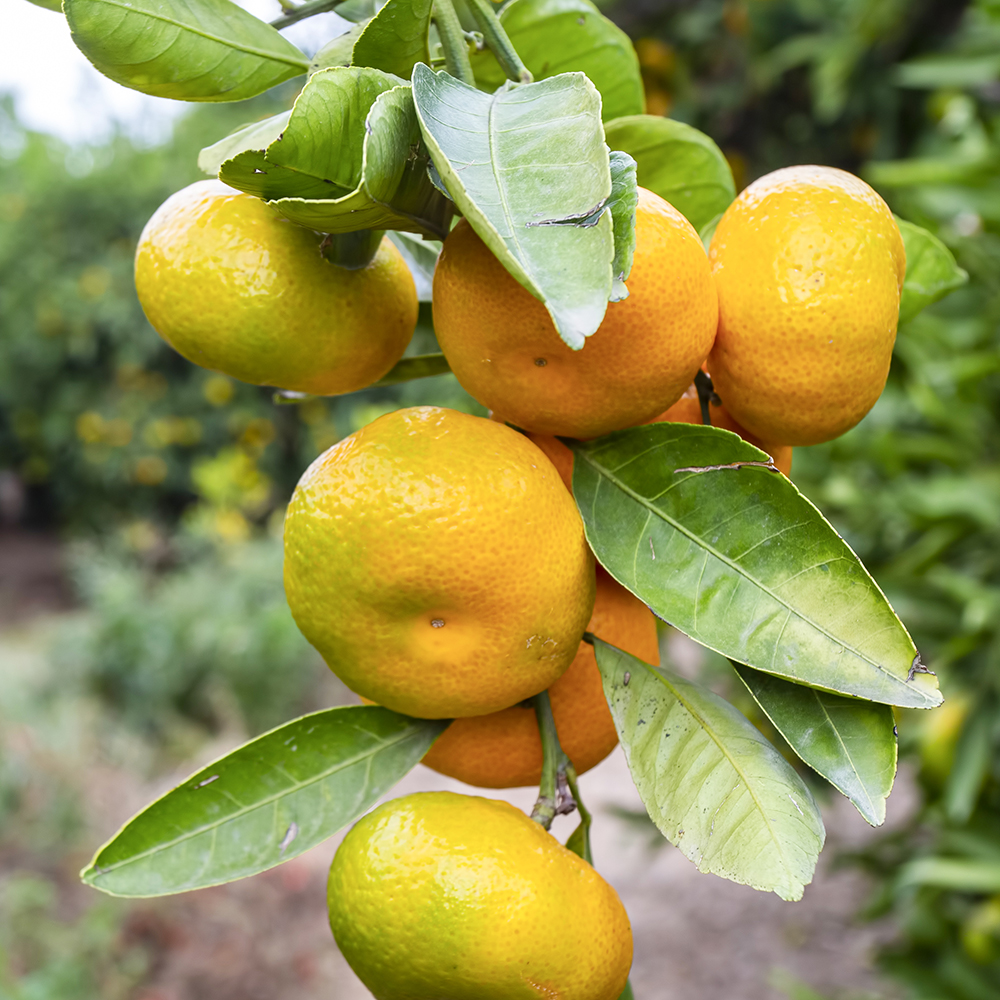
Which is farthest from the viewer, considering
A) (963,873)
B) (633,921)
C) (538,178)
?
(633,921)

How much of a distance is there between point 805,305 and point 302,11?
224 mm

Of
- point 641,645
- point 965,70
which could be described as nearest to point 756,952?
point 965,70

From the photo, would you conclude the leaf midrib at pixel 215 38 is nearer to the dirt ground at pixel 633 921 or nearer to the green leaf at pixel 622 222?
the green leaf at pixel 622 222

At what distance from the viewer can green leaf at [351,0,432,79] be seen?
293mm

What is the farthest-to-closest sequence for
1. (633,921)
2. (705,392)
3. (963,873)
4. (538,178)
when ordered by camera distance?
1. (633,921)
2. (963,873)
3. (705,392)
4. (538,178)

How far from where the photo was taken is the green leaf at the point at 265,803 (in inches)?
13.3

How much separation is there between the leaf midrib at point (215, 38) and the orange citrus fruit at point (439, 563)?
142mm

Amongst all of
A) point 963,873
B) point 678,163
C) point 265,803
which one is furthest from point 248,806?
point 963,873

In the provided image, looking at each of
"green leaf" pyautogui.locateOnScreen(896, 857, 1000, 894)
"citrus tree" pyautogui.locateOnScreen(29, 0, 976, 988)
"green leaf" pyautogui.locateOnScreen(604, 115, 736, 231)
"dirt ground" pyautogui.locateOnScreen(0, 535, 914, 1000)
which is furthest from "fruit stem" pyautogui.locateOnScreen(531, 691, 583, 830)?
"dirt ground" pyautogui.locateOnScreen(0, 535, 914, 1000)

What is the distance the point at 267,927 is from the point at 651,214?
240cm

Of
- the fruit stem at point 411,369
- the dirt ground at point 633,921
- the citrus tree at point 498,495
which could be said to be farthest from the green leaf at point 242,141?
the dirt ground at point 633,921

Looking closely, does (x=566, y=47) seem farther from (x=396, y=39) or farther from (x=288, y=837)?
(x=288, y=837)

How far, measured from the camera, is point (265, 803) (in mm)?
355

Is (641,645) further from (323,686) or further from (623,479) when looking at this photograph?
(323,686)
